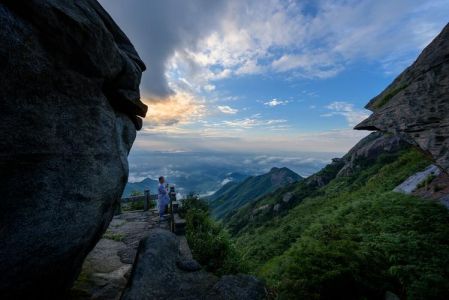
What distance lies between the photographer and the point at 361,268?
661 cm

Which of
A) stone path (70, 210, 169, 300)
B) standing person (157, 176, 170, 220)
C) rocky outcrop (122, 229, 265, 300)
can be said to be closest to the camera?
rocky outcrop (122, 229, 265, 300)

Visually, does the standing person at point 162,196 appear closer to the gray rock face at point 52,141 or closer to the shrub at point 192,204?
the shrub at point 192,204

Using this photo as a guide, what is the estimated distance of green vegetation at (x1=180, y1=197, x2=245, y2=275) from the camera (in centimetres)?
956

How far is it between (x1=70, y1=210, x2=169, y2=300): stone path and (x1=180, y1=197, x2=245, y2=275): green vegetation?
181 cm

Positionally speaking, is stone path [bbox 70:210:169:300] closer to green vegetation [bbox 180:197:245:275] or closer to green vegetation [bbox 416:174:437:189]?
green vegetation [bbox 180:197:245:275]

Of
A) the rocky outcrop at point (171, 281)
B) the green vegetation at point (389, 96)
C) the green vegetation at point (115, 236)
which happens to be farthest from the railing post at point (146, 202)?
the green vegetation at point (389, 96)

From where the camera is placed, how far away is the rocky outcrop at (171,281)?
6.11 metres

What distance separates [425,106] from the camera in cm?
704

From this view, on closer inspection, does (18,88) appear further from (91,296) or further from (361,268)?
(361,268)

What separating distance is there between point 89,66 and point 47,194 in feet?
9.12

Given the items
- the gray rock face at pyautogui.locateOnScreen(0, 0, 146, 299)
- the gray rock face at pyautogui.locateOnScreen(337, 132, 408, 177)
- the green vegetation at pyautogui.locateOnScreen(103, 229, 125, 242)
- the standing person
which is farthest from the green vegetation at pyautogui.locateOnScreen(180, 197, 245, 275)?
the gray rock face at pyautogui.locateOnScreen(337, 132, 408, 177)

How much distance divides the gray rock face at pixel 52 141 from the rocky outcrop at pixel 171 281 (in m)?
1.44

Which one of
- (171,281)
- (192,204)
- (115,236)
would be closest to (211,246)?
(171,281)

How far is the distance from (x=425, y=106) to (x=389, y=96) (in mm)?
1988
